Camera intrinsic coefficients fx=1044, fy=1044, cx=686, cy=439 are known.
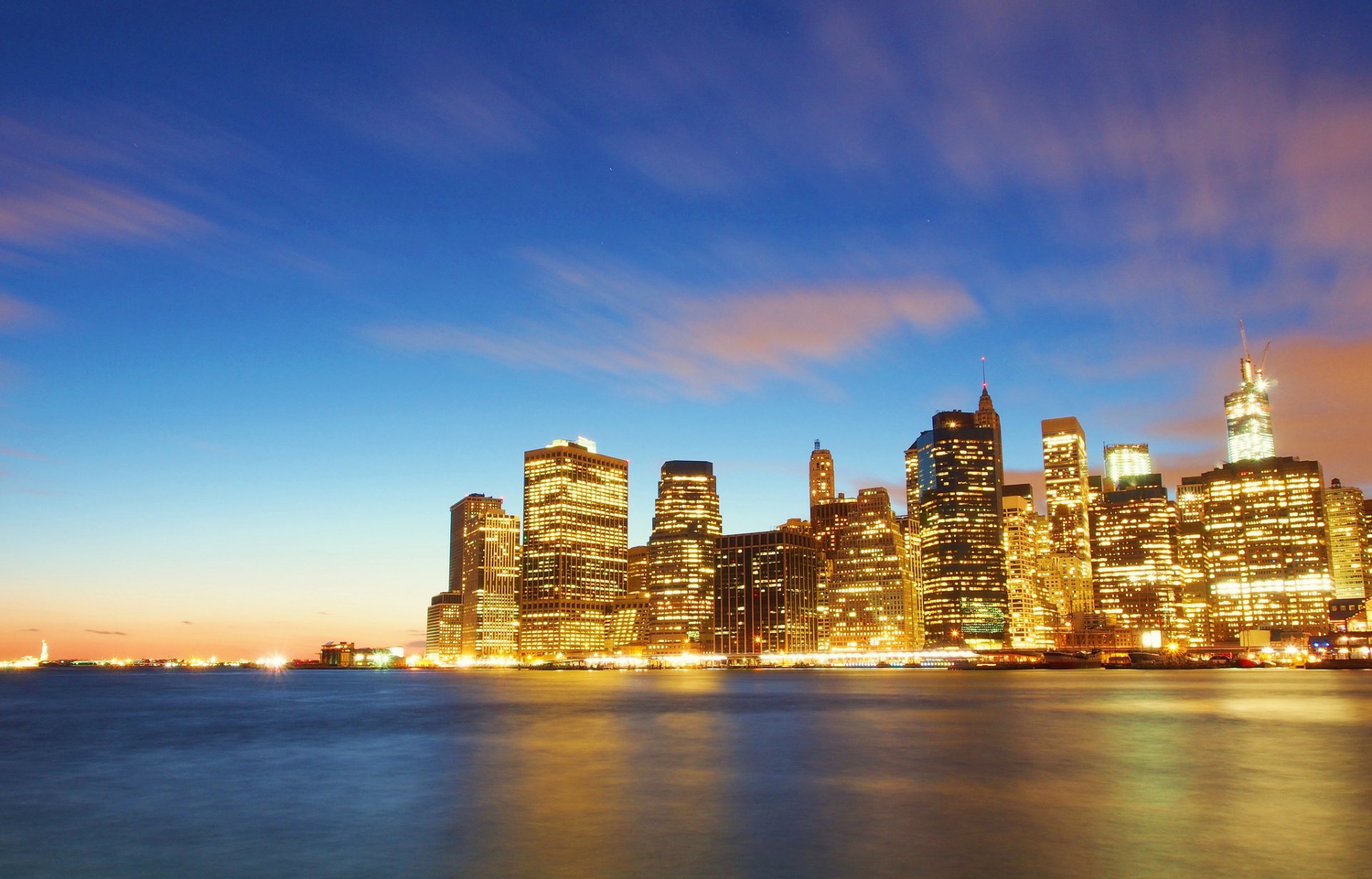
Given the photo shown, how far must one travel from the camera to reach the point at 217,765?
58156mm

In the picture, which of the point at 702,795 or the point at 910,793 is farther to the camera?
the point at 910,793

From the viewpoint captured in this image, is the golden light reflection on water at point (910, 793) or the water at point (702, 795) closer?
the golden light reflection on water at point (910, 793)

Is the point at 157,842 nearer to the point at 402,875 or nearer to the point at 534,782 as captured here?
the point at 402,875

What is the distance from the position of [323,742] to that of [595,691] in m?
84.9

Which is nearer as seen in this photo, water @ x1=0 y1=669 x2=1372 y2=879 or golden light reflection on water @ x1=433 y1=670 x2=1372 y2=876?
golden light reflection on water @ x1=433 y1=670 x2=1372 y2=876

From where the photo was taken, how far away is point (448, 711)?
10781 cm

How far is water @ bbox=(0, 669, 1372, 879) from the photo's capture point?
30.1 metres

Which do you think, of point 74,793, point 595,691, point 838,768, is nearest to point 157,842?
point 74,793

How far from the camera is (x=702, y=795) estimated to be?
1679 inches

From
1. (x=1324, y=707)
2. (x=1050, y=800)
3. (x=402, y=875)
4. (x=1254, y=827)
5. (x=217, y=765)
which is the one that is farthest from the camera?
(x=1324, y=707)

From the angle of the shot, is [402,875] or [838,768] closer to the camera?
[402,875]

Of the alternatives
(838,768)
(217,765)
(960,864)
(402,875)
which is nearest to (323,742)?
(217,765)

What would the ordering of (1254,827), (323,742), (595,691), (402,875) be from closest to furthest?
(402,875)
(1254,827)
(323,742)
(595,691)

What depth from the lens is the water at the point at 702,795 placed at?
30.1 meters
